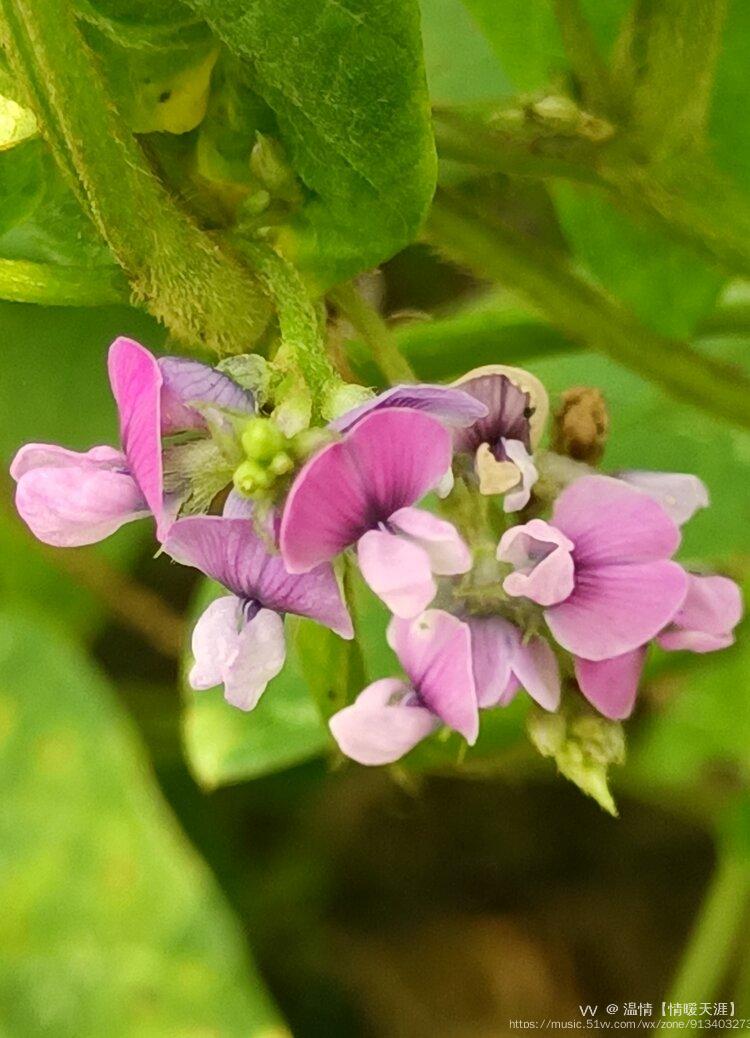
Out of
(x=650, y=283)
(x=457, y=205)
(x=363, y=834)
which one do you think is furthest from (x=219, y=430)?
(x=363, y=834)

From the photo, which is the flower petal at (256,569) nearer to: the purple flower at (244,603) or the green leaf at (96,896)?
the purple flower at (244,603)

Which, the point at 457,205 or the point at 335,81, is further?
the point at 457,205

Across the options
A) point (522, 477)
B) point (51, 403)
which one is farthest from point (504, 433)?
point (51, 403)

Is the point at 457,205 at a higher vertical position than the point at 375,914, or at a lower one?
higher

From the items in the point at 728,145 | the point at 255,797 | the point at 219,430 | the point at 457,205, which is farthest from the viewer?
the point at 255,797

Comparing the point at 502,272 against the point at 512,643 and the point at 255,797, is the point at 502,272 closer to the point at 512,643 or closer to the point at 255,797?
the point at 512,643
